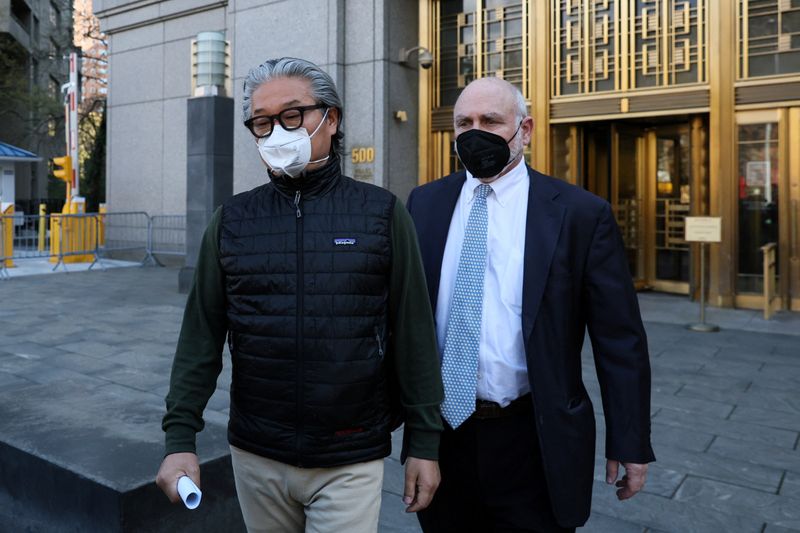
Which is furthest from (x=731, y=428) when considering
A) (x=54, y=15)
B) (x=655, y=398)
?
(x=54, y=15)

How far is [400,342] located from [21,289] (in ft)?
38.2

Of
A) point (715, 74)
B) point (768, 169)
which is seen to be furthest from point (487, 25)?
point (768, 169)

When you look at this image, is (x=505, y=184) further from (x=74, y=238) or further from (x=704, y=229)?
(x=74, y=238)

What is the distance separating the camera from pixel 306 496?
191 centimetres

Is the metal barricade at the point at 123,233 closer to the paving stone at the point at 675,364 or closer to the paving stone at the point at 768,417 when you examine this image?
the paving stone at the point at 675,364

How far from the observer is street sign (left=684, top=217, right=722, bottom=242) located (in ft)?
29.1

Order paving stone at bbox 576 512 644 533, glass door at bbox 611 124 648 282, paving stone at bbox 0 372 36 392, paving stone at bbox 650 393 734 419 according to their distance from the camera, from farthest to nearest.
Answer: glass door at bbox 611 124 648 282 → paving stone at bbox 0 372 36 392 → paving stone at bbox 650 393 734 419 → paving stone at bbox 576 512 644 533

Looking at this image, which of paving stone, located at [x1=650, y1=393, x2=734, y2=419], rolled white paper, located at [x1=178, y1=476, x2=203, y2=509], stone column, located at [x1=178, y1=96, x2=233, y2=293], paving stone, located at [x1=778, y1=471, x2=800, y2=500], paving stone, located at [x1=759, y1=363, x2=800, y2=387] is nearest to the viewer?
rolled white paper, located at [x1=178, y1=476, x2=203, y2=509]

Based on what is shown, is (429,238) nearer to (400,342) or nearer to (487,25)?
(400,342)

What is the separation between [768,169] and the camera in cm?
963

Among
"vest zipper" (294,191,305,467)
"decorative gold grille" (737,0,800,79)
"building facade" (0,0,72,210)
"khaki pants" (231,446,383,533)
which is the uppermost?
"building facade" (0,0,72,210)

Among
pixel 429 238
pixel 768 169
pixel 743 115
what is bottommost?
pixel 429 238

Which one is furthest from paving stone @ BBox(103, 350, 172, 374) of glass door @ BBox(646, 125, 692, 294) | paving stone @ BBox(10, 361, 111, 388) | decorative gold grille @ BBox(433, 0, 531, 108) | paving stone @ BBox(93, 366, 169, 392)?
glass door @ BBox(646, 125, 692, 294)

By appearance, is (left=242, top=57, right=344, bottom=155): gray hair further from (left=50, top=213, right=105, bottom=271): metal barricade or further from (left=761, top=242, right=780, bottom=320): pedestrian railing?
(left=50, top=213, right=105, bottom=271): metal barricade
